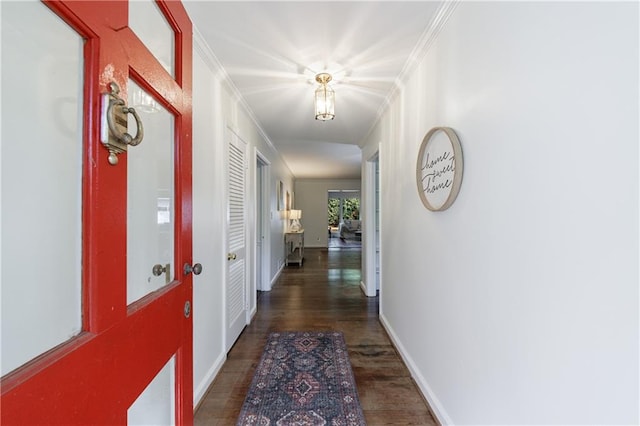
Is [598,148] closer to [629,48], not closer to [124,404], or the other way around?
[629,48]

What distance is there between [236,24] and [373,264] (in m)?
3.23

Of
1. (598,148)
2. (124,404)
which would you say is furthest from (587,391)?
(124,404)

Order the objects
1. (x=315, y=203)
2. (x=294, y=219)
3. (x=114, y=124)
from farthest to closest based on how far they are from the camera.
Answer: (x=315, y=203)
(x=294, y=219)
(x=114, y=124)

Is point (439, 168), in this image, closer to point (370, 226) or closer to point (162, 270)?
point (162, 270)

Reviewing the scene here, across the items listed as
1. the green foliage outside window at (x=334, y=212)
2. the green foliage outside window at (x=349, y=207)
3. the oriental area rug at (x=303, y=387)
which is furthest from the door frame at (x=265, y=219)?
the green foliage outside window at (x=334, y=212)

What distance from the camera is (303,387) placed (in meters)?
1.99

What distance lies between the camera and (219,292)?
2275 millimetres

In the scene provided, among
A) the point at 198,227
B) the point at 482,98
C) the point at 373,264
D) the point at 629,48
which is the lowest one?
the point at 373,264

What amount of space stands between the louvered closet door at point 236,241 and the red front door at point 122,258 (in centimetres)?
128

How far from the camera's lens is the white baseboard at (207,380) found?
1.79m

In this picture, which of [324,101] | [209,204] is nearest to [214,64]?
[324,101]

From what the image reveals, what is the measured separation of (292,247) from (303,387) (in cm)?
484

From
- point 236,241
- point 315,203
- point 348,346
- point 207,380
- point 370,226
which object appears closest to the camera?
point 207,380

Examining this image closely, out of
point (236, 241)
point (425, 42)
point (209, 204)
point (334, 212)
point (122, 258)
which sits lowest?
point (236, 241)
